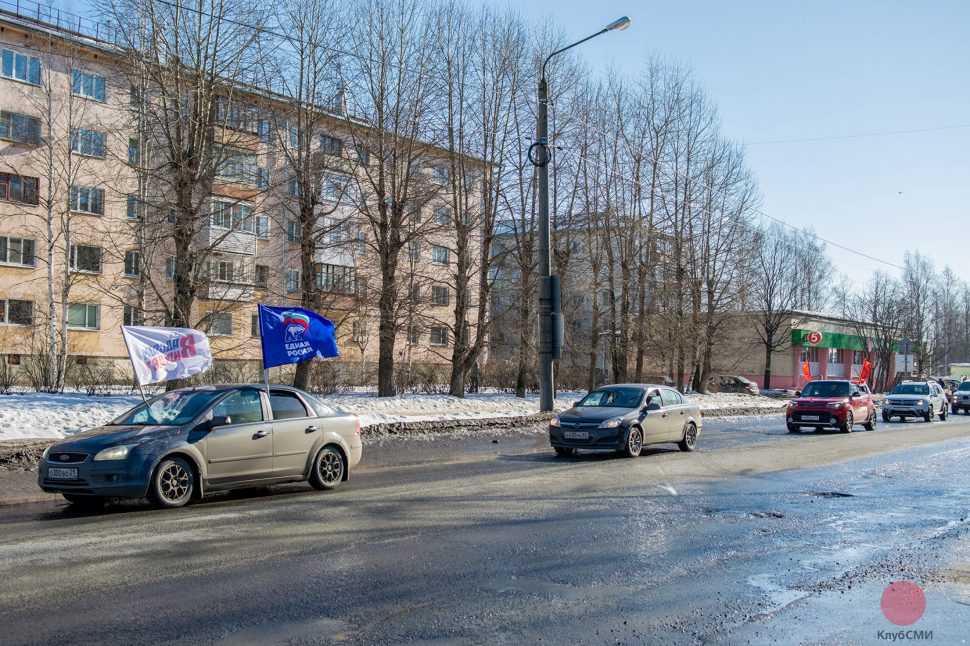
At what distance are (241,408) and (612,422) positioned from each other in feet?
24.8

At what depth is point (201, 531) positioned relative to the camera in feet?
26.2

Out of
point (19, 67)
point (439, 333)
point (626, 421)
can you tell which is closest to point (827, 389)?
point (626, 421)

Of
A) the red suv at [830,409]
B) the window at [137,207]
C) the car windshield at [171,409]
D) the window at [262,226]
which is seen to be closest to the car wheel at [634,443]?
the car windshield at [171,409]

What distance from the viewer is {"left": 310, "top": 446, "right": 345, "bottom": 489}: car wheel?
11016mm

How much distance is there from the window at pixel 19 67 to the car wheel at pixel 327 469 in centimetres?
3441

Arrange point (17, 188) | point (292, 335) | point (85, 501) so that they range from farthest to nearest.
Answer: point (17, 188)
point (292, 335)
point (85, 501)

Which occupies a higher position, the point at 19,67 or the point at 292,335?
the point at 19,67

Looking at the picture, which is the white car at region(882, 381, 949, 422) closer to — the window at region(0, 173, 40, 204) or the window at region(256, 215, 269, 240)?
the window at region(256, 215, 269, 240)

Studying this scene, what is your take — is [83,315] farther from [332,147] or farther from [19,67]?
[332,147]

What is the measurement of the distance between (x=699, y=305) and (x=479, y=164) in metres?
16.6

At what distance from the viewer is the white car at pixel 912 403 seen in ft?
108

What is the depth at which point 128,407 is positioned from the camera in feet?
57.8

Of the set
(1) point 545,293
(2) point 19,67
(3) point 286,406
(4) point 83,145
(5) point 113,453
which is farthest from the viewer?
(2) point 19,67

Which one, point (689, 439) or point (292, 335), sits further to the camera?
point (689, 439)
